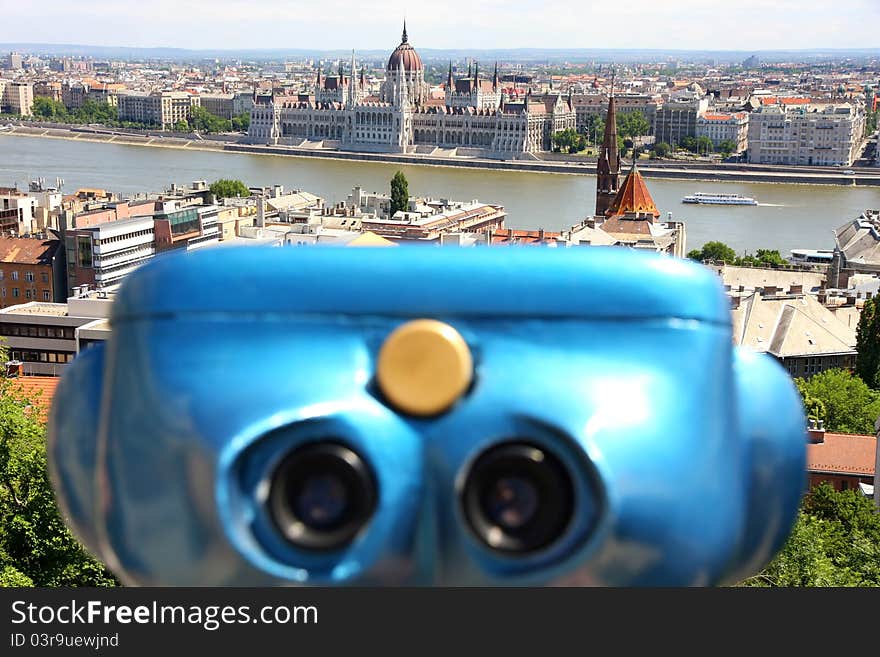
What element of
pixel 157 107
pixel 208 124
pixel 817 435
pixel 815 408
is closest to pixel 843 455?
pixel 817 435

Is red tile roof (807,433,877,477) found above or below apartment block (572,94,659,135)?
below

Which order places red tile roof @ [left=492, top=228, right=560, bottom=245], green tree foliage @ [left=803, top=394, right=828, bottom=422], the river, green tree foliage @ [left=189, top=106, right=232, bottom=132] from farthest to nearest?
green tree foliage @ [left=189, top=106, right=232, bottom=132] < the river < red tile roof @ [left=492, top=228, right=560, bottom=245] < green tree foliage @ [left=803, top=394, right=828, bottom=422]

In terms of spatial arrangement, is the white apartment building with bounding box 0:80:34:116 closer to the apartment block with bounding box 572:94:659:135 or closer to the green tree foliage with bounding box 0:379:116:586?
the apartment block with bounding box 572:94:659:135

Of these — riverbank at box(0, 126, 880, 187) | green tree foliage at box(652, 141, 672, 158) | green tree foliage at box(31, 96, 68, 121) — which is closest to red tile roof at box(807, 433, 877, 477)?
riverbank at box(0, 126, 880, 187)

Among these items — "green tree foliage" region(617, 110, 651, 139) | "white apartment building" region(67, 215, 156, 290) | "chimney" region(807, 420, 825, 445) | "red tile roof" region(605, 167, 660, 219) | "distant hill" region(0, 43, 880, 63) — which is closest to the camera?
"chimney" region(807, 420, 825, 445)

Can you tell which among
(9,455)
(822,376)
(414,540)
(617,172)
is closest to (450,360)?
(414,540)

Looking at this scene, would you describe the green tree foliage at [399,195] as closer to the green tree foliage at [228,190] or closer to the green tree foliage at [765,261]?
the green tree foliage at [228,190]

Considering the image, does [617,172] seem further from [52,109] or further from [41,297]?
[52,109]

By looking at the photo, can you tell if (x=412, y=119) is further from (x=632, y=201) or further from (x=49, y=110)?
(x=632, y=201)
